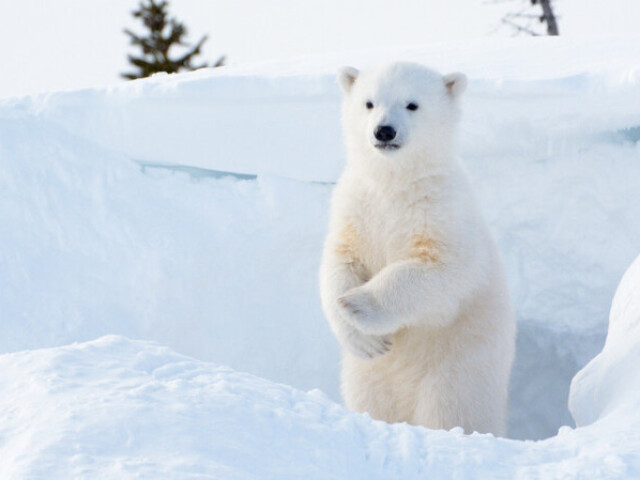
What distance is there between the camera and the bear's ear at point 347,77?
333cm

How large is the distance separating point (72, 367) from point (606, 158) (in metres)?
2.95

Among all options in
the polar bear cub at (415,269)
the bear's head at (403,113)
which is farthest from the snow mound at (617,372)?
the bear's head at (403,113)

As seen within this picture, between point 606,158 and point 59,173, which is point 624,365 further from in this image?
point 59,173

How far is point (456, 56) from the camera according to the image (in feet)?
16.6

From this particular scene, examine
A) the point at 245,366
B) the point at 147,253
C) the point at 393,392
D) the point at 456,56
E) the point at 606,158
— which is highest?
the point at 456,56

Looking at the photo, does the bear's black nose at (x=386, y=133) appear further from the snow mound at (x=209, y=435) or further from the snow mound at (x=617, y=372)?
the snow mound at (x=209, y=435)

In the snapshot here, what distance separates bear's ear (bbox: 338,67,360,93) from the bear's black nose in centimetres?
43

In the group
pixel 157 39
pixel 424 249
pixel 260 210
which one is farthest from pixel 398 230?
pixel 157 39

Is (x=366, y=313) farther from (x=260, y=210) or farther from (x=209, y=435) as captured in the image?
(x=260, y=210)

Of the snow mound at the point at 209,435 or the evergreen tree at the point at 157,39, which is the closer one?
the snow mound at the point at 209,435

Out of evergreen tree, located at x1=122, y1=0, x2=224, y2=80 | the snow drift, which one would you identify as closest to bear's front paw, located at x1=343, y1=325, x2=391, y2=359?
the snow drift

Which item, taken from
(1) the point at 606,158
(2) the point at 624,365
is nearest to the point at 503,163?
(1) the point at 606,158

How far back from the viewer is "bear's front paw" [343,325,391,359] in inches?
120

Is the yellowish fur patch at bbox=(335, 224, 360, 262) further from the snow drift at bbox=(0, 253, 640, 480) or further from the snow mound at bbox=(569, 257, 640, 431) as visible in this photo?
the snow drift at bbox=(0, 253, 640, 480)
